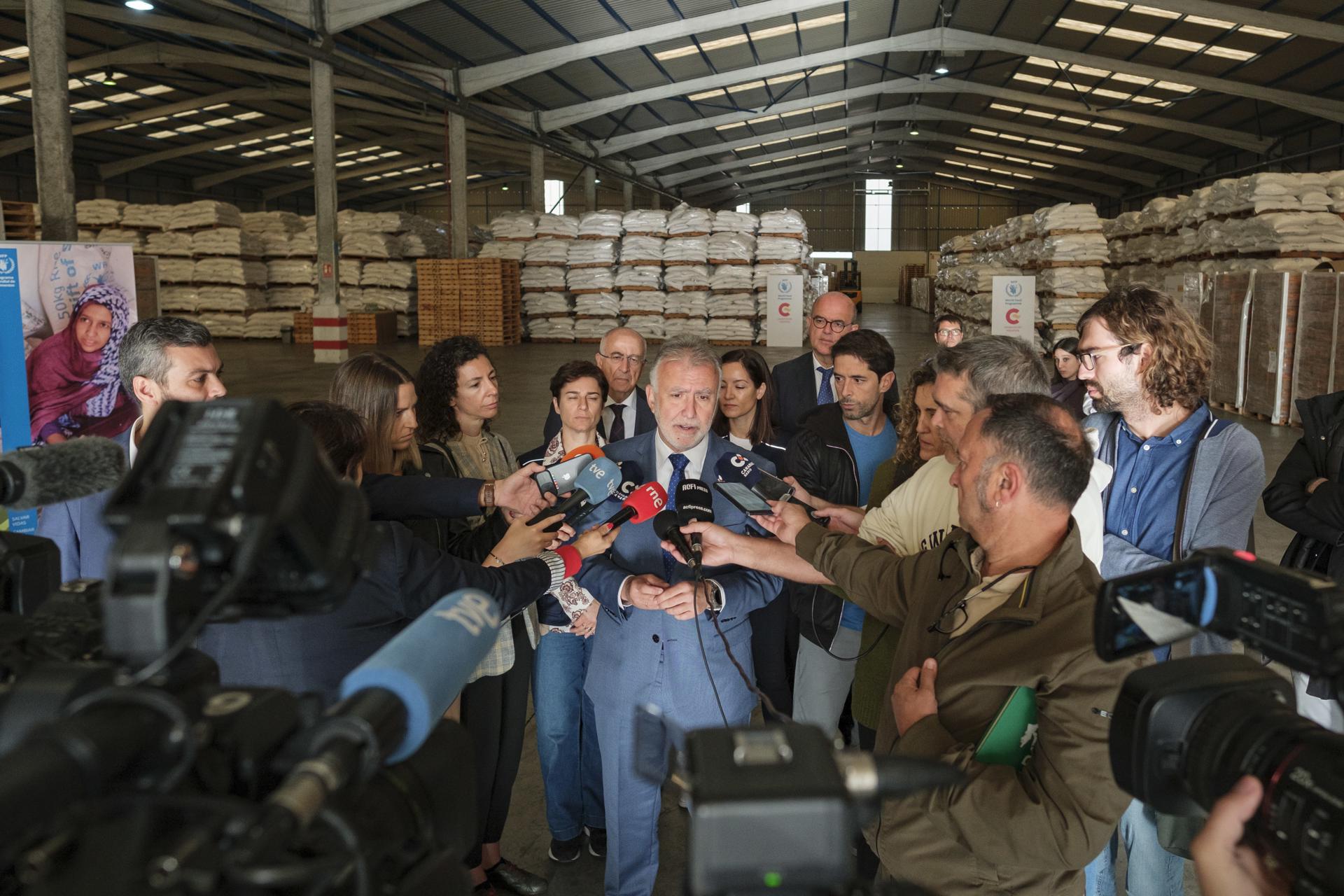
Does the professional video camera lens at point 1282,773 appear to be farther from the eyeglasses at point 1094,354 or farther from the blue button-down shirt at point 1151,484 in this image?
the eyeglasses at point 1094,354

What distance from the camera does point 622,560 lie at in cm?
293

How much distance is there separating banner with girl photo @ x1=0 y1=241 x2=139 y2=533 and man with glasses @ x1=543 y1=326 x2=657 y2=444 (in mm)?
2364

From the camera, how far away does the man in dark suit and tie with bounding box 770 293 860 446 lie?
536 centimetres

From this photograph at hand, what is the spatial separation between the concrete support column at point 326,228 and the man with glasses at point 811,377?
38.4 feet

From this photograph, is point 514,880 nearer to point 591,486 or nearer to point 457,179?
point 591,486

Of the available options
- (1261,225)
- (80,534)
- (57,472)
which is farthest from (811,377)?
(1261,225)

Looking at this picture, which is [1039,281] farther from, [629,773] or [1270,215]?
[629,773]

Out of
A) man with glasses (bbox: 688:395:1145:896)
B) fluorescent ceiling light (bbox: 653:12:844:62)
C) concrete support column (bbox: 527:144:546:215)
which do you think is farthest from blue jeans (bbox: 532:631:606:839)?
concrete support column (bbox: 527:144:546:215)

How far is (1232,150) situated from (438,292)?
21.7 metres

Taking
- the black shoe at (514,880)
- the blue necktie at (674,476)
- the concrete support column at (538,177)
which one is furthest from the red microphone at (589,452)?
the concrete support column at (538,177)

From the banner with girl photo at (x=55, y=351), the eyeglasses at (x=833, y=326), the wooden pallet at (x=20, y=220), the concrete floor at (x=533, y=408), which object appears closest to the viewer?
the concrete floor at (x=533, y=408)

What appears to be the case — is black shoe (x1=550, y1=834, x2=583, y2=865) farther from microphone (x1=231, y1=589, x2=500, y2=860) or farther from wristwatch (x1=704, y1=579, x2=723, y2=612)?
microphone (x1=231, y1=589, x2=500, y2=860)

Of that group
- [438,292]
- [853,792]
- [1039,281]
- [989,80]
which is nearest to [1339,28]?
[1039,281]

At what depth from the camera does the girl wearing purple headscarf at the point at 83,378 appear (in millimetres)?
4898
